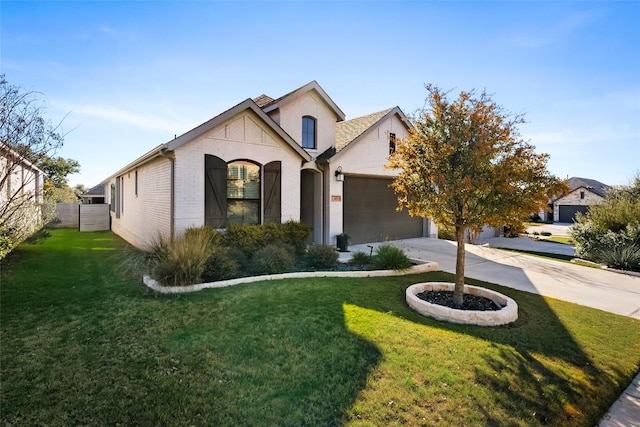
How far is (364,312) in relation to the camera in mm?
5500

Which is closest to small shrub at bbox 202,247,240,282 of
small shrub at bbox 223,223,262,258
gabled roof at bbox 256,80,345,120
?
small shrub at bbox 223,223,262,258

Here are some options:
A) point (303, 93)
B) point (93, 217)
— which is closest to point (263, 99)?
point (303, 93)

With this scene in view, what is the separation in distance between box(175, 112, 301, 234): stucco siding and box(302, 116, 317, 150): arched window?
1.61m

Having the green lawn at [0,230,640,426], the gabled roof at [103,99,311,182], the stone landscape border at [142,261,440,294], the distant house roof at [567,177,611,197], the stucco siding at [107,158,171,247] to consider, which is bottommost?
the green lawn at [0,230,640,426]

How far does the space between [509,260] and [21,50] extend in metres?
15.1

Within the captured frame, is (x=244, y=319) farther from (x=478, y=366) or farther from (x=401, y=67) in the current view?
(x=401, y=67)

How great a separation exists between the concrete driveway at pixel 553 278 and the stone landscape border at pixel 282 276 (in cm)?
114

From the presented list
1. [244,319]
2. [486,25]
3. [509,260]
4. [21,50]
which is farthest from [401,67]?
[21,50]

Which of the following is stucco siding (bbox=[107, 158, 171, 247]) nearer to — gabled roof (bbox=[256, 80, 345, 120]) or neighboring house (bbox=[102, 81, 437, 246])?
neighboring house (bbox=[102, 81, 437, 246])

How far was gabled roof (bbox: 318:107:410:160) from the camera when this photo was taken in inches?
516

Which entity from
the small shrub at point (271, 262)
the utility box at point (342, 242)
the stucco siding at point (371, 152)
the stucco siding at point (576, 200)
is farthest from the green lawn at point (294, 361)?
the stucco siding at point (576, 200)

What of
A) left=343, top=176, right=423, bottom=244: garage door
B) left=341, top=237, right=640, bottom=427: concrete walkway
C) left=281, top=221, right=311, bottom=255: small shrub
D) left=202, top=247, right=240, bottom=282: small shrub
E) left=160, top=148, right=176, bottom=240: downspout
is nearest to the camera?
left=341, top=237, right=640, bottom=427: concrete walkway

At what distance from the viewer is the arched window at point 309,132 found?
13.2 meters

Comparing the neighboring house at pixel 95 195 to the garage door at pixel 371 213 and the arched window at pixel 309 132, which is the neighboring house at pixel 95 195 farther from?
the garage door at pixel 371 213
